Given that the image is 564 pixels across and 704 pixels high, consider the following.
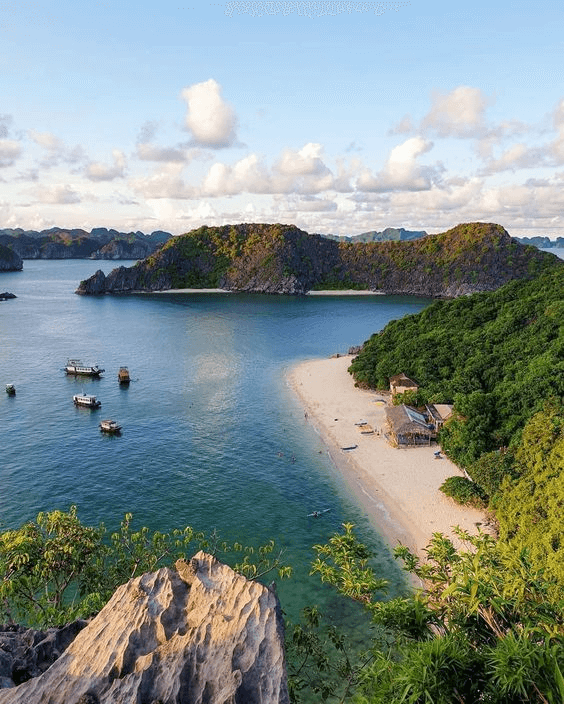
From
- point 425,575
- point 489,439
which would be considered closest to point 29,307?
point 489,439

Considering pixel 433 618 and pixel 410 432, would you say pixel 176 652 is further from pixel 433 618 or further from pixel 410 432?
pixel 410 432

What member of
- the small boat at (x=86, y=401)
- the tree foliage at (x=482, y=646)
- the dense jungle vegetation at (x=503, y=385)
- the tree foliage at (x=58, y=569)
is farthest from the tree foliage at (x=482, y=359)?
the small boat at (x=86, y=401)

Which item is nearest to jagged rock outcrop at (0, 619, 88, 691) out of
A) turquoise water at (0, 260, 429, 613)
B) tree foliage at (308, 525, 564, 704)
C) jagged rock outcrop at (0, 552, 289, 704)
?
jagged rock outcrop at (0, 552, 289, 704)

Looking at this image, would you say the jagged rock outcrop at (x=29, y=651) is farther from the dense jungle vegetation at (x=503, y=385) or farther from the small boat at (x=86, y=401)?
the small boat at (x=86, y=401)

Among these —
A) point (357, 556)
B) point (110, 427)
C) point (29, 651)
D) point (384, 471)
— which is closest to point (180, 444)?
point (110, 427)

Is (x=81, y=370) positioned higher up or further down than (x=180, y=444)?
higher up

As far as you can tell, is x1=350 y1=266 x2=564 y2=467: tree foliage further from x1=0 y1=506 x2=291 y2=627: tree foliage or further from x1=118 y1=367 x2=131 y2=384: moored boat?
x1=118 y1=367 x2=131 y2=384: moored boat
